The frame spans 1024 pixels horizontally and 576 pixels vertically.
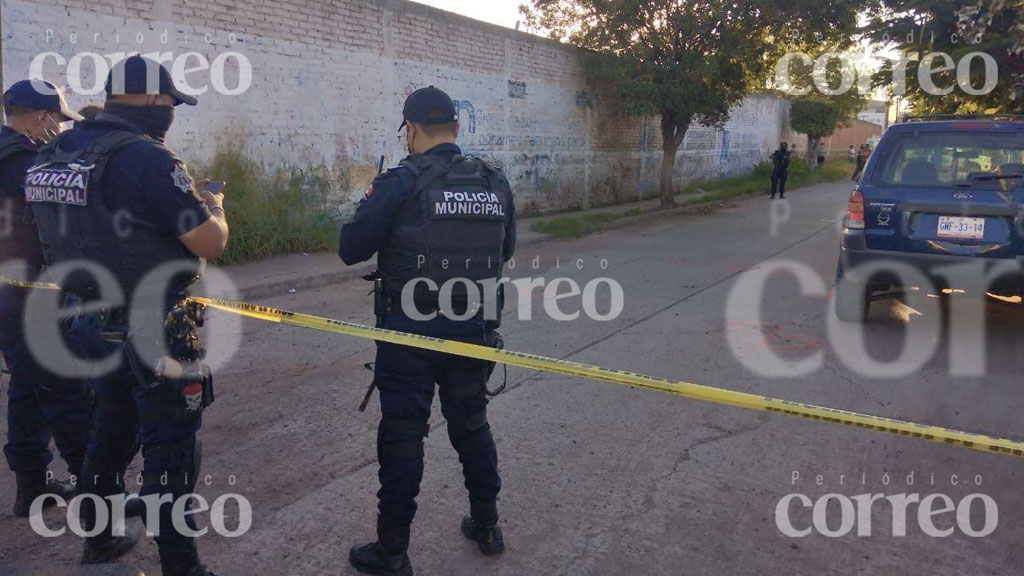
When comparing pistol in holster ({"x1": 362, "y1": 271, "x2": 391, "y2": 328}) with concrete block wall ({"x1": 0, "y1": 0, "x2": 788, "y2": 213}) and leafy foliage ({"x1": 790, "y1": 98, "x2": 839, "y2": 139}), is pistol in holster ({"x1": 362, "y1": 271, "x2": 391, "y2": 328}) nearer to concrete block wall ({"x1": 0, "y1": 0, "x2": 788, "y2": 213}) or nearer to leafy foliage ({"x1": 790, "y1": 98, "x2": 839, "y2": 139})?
concrete block wall ({"x1": 0, "y1": 0, "x2": 788, "y2": 213})

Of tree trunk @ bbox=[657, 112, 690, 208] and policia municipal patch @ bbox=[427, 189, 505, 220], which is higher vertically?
tree trunk @ bbox=[657, 112, 690, 208]

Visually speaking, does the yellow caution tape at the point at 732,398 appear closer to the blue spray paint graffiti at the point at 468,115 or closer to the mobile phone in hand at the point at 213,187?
the mobile phone in hand at the point at 213,187

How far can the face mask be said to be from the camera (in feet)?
9.22

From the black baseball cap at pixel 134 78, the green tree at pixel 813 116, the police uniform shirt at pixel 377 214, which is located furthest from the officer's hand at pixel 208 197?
the green tree at pixel 813 116

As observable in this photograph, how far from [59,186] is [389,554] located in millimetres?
1797

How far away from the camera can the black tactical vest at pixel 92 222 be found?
8.84ft

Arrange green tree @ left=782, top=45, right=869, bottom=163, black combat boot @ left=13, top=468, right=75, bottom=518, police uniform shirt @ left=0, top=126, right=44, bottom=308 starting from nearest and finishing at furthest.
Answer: police uniform shirt @ left=0, top=126, right=44, bottom=308
black combat boot @ left=13, top=468, right=75, bottom=518
green tree @ left=782, top=45, right=869, bottom=163

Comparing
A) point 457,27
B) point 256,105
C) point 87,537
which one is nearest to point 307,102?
point 256,105

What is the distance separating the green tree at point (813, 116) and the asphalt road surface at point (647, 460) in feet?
92.6

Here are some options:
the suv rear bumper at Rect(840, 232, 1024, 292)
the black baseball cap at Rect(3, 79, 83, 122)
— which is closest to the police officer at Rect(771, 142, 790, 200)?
the suv rear bumper at Rect(840, 232, 1024, 292)

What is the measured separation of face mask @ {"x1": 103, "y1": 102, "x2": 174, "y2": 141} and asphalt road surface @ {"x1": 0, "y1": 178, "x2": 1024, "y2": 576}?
1.70 m

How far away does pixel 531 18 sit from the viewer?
714 inches

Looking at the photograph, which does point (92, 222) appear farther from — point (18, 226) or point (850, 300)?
point (850, 300)

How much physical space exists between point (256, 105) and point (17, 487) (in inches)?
307
